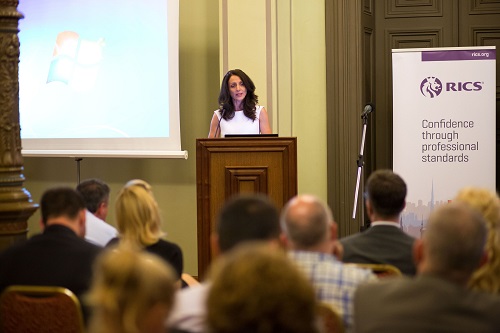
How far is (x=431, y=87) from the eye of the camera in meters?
6.74

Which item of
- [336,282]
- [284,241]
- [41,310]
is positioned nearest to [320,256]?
[336,282]

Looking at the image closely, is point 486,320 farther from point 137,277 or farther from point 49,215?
point 49,215

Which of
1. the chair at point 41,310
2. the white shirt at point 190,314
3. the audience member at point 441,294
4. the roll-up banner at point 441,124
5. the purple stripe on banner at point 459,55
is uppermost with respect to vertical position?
the purple stripe on banner at point 459,55

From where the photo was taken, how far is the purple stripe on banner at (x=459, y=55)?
22.0ft

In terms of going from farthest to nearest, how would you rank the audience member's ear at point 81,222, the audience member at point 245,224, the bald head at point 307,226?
the audience member's ear at point 81,222, the bald head at point 307,226, the audience member at point 245,224

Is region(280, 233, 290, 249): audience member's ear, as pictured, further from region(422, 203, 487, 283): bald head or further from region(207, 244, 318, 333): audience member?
region(207, 244, 318, 333): audience member

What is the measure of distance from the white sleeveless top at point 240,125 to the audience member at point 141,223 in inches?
106

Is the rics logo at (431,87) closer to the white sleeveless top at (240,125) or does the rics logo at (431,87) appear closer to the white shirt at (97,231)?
the white sleeveless top at (240,125)

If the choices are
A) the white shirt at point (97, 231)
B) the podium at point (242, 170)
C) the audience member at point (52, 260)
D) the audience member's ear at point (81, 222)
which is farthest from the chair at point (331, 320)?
the podium at point (242, 170)

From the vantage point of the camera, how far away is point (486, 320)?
2010 mm

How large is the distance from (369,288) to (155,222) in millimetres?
1576

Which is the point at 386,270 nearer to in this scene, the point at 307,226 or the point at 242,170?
the point at 307,226

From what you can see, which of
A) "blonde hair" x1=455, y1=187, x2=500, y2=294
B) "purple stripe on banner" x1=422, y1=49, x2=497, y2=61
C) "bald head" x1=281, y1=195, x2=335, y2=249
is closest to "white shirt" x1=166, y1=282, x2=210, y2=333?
"bald head" x1=281, y1=195, x2=335, y2=249

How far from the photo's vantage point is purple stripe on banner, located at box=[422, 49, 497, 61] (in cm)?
670
